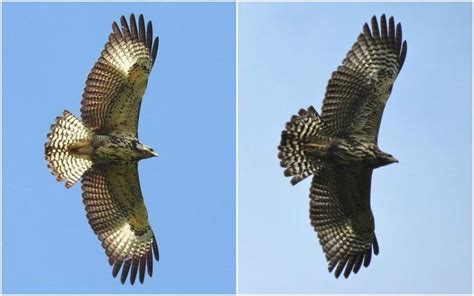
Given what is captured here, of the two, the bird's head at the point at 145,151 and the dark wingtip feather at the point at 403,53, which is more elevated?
the dark wingtip feather at the point at 403,53

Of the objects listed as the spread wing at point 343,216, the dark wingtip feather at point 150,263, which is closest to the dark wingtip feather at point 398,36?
the spread wing at point 343,216

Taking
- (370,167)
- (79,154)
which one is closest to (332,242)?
(370,167)

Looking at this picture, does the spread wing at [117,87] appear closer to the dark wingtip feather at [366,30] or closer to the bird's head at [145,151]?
the bird's head at [145,151]

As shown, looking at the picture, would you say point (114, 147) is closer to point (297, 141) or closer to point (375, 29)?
point (297, 141)

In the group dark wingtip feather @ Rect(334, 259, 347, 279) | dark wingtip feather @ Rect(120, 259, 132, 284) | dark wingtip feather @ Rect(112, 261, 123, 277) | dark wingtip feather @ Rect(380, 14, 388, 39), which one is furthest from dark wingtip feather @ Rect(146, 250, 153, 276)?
dark wingtip feather @ Rect(380, 14, 388, 39)

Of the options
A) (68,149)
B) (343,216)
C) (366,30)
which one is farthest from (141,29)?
(343,216)

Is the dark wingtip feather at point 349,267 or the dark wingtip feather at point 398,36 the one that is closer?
the dark wingtip feather at point 398,36
